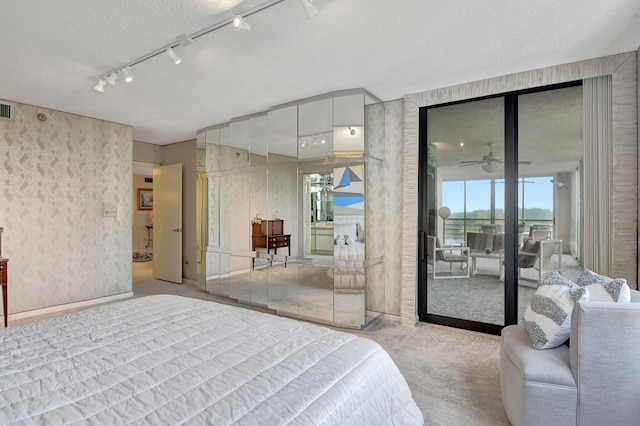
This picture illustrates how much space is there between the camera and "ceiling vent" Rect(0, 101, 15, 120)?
152 inches

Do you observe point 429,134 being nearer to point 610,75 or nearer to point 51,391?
point 610,75

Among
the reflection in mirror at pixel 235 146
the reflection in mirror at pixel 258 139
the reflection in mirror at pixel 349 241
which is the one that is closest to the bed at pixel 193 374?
the reflection in mirror at pixel 349 241

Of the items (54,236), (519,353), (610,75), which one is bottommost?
(519,353)

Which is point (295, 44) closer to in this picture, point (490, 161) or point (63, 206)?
point (490, 161)

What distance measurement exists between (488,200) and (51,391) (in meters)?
3.68

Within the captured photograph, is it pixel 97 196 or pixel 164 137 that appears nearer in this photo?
pixel 97 196

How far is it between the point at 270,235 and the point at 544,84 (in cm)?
338

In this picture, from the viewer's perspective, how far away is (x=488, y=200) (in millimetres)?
3506

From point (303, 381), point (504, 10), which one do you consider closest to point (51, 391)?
point (303, 381)

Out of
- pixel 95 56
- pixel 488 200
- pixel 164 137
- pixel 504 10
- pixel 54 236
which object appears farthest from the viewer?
pixel 164 137

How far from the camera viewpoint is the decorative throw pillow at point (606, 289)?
1.82 meters

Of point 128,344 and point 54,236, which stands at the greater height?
point 54,236

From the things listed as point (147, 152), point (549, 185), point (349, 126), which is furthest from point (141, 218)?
point (549, 185)

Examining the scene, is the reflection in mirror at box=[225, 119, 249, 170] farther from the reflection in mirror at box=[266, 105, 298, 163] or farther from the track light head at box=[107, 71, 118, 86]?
the track light head at box=[107, 71, 118, 86]
